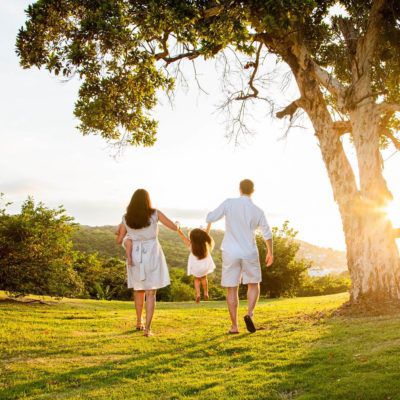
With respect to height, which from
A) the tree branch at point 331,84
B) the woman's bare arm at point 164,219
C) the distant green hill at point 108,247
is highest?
the tree branch at point 331,84

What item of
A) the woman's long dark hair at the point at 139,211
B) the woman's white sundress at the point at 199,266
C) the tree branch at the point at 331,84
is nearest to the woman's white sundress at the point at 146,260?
the woman's long dark hair at the point at 139,211

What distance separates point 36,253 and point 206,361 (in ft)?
31.2

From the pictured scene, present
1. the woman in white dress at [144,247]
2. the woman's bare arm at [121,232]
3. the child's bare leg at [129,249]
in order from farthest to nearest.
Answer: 1. the woman's bare arm at [121,232]
2. the child's bare leg at [129,249]
3. the woman in white dress at [144,247]

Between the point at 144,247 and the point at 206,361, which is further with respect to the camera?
the point at 144,247

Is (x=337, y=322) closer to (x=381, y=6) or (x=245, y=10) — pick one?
(x=245, y=10)

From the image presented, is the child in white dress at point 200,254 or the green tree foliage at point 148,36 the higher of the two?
the green tree foliage at point 148,36

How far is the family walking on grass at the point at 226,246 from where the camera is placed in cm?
806

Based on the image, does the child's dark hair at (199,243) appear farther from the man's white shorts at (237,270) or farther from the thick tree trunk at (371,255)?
the man's white shorts at (237,270)

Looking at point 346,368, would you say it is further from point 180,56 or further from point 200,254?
point 180,56

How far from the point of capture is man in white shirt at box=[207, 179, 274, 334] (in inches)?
317

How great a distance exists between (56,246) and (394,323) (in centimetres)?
1032

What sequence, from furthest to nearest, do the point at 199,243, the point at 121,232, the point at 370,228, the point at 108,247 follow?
the point at 108,247 → the point at 199,243 → the point at 370,228 → the point at 121,232

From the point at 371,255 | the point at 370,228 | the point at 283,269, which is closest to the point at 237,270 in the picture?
the point at 371,255

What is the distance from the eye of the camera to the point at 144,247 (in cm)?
831
